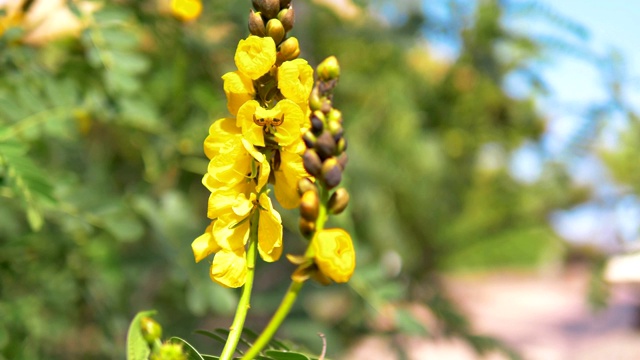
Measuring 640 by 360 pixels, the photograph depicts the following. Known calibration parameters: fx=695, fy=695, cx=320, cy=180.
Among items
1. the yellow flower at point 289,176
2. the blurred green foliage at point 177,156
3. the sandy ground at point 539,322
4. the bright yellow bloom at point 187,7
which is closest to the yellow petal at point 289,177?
the yellow flower at point 289,176

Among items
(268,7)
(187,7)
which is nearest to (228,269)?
(268,7)

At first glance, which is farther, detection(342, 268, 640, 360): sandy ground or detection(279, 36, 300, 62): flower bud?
detection(342, 268, 640, 360): sandy ground

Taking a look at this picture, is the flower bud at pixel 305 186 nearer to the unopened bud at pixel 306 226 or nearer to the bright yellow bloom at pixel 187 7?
the unopened bud at pixel 306 226

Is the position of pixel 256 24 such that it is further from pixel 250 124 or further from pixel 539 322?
pixel 539 322

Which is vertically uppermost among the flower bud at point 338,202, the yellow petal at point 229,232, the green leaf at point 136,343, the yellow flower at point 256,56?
the yellow flower at point 256,56

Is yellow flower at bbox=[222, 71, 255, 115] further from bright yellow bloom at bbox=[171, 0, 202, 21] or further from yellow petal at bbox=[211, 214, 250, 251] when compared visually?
bright yellow bloom at bbox=[171, 0, 202, 21]

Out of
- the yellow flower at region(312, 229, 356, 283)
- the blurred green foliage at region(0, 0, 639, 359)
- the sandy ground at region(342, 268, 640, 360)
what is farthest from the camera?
the sandy ground at region(342, 268, 640, 360)

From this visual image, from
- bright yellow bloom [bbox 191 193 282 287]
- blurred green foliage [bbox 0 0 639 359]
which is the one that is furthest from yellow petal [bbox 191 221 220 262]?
blurred green foliage [bbox 0 0 639 359]
